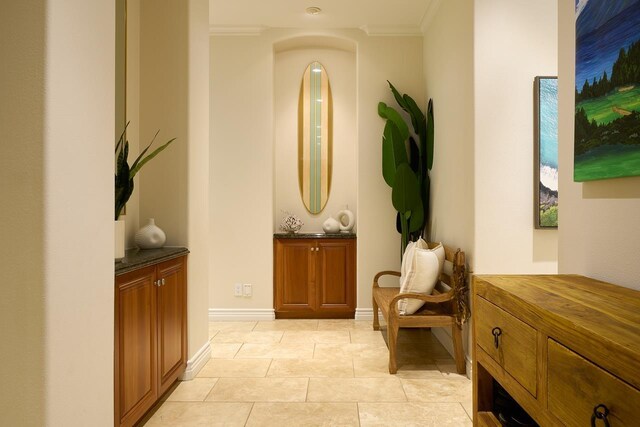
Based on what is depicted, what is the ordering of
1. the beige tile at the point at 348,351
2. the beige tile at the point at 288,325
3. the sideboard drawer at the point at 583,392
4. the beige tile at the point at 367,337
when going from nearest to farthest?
the sideboard drawer at the point at 583,392, the beige tile at the point at 348,351, the beige tile at the point at 367,337, the beige tile at the point at 288,325

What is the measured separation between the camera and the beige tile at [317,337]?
4.00 metres

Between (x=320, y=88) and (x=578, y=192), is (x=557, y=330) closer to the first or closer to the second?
(x=578, y=192)

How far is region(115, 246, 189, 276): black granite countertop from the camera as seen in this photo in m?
2.08

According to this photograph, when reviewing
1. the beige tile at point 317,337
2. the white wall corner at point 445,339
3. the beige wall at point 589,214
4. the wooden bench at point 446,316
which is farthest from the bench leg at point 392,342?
the beige wall at point 589,214

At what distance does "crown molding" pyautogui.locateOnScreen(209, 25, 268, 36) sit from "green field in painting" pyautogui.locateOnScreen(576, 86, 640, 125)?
12.5ft

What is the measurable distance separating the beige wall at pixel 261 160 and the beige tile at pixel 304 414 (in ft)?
7.08

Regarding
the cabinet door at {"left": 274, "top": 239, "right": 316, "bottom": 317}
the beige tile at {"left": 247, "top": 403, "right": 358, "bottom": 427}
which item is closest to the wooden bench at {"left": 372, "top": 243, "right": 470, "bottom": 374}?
the beige tile at {"left": 247, "top": 403, "right": 358, "bottom": 427}

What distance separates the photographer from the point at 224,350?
3.76m

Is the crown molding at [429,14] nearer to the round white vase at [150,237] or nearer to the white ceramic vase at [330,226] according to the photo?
the white ceramic vase at [330,226]

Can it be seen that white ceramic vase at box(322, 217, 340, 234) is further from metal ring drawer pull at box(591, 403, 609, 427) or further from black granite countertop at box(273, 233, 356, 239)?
metal ring drawer pull at box(591, 403, 609, 427)

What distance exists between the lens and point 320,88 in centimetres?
518

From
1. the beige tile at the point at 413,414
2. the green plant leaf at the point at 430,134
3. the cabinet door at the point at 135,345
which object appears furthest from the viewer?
the green plant leaf at the point at 430,134

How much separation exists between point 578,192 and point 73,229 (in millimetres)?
1977

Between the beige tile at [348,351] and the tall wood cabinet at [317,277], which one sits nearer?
the beige tile at [348,351]
